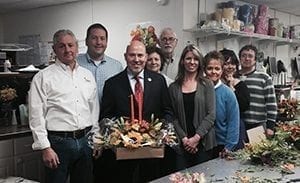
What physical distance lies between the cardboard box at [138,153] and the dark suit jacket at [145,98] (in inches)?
14.2

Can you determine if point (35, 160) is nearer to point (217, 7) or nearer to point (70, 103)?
point (70, 103)

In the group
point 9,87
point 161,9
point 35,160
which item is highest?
point 161,9

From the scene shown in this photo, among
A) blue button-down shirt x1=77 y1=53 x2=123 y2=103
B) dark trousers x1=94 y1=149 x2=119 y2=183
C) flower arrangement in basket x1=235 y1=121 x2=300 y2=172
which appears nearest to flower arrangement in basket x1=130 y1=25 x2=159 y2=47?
blue button-down shirt x1=77 y1=53 x2=123 y2=103

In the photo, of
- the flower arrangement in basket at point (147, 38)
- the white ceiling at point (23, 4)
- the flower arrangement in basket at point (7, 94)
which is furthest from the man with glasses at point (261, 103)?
the white ceiling at point (23, 4)

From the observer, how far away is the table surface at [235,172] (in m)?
1.98

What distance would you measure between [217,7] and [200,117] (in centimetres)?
261

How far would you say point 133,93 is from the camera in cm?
253

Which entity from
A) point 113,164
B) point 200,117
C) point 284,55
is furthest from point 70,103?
point 284,55

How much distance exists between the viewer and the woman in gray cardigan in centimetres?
269

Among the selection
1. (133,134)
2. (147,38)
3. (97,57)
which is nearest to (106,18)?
(147,38)

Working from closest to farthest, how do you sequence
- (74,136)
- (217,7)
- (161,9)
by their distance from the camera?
(74,136) → (161,9) → (217,7)

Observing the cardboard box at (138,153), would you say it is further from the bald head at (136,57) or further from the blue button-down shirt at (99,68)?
the blue button-down shirt at (99,68)

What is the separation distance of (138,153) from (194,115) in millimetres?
693

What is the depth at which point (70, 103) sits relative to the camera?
2.51 m
